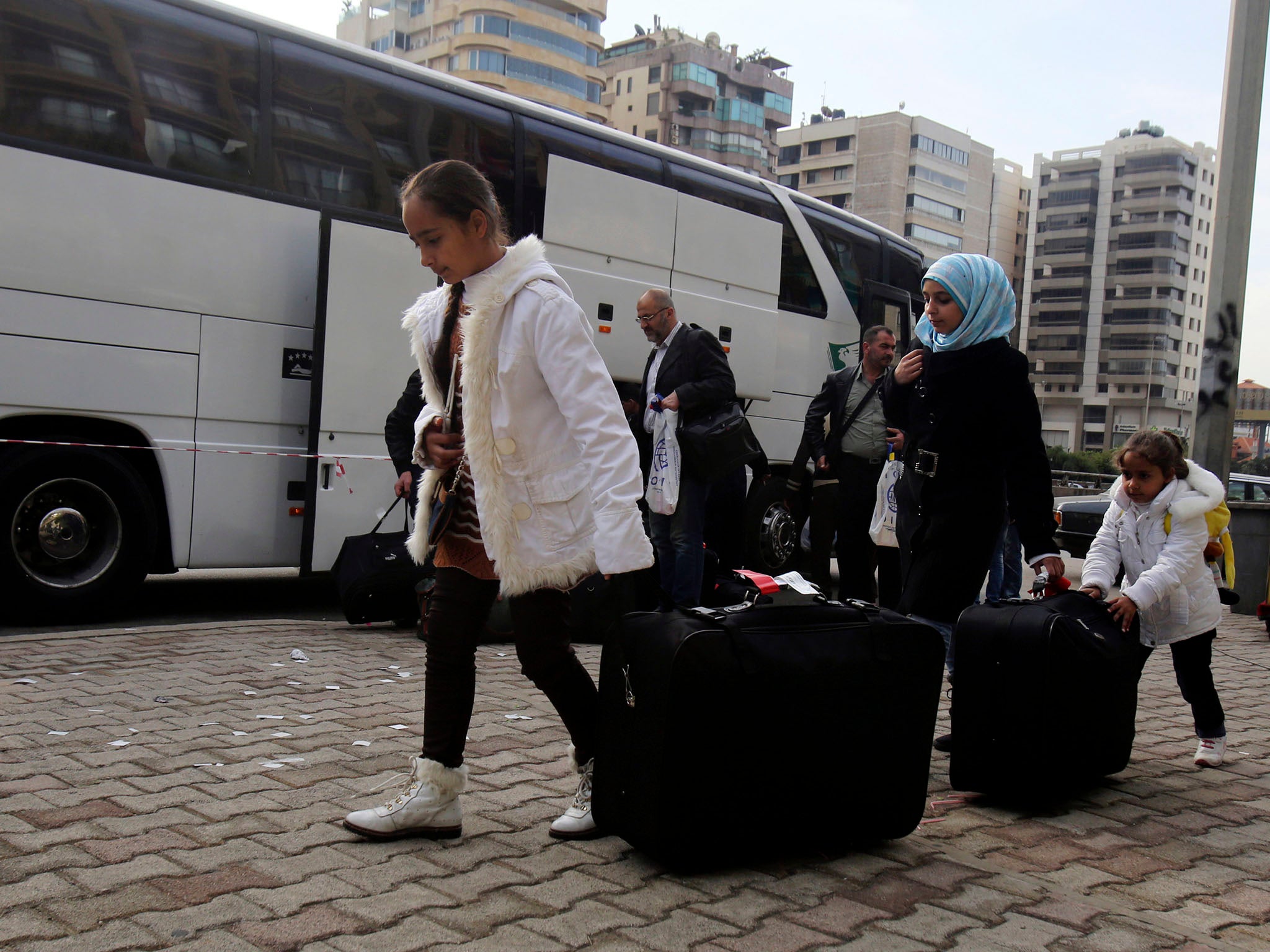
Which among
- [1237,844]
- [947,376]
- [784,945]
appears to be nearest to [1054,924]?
[784,945]

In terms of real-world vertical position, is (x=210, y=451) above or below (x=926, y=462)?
below

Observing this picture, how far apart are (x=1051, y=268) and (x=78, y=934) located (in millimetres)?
132042

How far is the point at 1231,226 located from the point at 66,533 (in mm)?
8729

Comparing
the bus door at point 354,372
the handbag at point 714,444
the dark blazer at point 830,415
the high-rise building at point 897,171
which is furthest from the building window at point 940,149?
the handbag at point 714,444

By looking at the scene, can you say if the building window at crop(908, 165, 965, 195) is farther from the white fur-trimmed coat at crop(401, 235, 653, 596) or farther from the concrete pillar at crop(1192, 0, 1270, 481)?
the white fur-trimmed coat at crop(401, 235, 653, 596)

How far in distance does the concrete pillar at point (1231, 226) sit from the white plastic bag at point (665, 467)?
4567mm

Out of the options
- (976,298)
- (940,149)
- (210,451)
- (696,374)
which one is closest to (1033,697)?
(976,298)

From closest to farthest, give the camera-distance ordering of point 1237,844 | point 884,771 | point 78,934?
point 78,934
point 884,771
point 1237,844

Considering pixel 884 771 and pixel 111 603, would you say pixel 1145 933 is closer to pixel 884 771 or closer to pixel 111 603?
pixel 884 771

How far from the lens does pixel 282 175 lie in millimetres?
7777

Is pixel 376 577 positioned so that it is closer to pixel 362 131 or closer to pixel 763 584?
pixel 362 131

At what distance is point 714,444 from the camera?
7.20 m

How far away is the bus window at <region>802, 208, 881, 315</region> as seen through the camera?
1202 centimetres

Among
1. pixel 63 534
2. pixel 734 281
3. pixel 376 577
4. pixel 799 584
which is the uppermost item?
pixel 734 281
